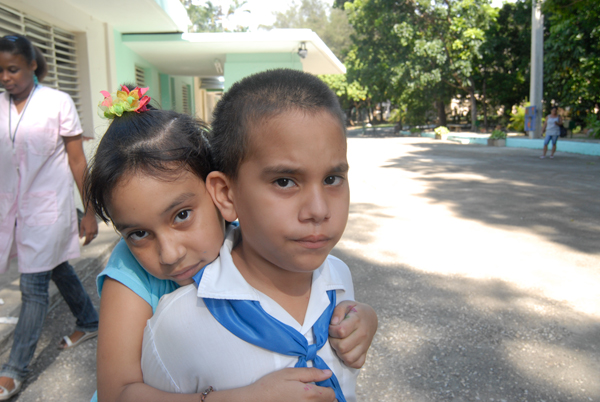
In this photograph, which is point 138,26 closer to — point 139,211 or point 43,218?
point 43,218

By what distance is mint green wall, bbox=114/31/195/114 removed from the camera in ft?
26.6

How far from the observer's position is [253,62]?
33.8ft

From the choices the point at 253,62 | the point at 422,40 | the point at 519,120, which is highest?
the point at 422,40

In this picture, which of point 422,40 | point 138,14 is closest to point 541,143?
point 422,40

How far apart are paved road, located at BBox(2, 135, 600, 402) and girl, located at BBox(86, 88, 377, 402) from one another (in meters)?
1.66

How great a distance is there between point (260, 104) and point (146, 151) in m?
0.31

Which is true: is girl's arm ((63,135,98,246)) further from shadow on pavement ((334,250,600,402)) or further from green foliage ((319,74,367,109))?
green foliage ((319,74,367,109))

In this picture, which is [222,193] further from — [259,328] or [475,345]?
[475,345]

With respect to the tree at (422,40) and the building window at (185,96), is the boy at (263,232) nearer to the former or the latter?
the building window at (185,96)

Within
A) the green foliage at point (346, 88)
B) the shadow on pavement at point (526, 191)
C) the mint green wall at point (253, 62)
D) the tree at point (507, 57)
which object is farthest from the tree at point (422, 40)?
the mint green wall at point (253, 62)

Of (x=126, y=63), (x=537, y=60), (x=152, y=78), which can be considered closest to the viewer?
(x=126, y=63)

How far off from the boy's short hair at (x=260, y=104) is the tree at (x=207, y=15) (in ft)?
123

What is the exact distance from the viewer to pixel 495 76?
25578mm

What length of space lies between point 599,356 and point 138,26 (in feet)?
25.5
